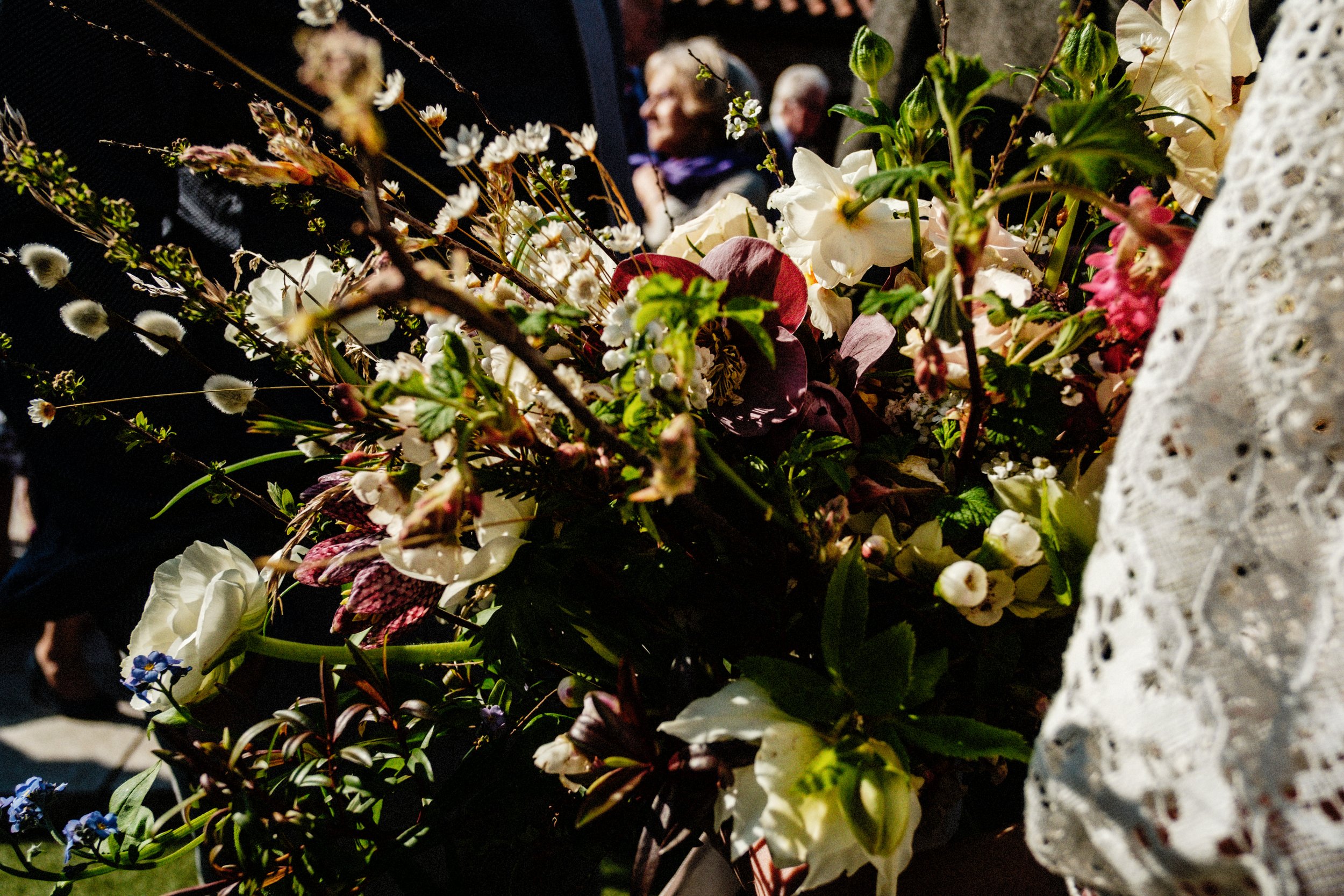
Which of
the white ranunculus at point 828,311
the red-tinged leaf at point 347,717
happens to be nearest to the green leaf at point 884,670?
the white ranunculus at point 828,311

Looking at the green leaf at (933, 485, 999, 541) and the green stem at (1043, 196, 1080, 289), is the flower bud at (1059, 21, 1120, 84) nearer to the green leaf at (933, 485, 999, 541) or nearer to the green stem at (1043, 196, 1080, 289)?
the green stem at (1043, 196, 1080, 289)

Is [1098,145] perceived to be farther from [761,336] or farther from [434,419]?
[434,419]

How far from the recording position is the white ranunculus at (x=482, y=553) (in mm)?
498

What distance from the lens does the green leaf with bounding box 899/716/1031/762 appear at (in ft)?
1.43

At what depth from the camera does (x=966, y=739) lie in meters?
0.45

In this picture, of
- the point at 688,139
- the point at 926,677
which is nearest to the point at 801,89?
the point at 688,139

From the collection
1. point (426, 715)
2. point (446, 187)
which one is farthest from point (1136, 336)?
point (446, 187)

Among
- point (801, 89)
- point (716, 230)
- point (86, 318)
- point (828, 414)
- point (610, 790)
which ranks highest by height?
point (86, 318)

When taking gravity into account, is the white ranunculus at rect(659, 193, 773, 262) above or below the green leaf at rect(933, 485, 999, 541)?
above

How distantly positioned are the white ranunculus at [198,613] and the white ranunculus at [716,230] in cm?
39

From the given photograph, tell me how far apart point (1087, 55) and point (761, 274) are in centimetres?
25

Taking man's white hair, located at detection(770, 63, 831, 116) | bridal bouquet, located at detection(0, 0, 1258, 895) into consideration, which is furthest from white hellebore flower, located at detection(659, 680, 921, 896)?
man's white hair, located at detection(770, 63, 831, 116)

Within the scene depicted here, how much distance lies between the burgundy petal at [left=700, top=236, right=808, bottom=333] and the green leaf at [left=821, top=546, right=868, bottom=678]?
6.9 inches

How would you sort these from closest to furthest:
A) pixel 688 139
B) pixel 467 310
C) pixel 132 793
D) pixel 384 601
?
pixel 467 310
pixel 384 601
pixel 132 793
pixel 688 139
